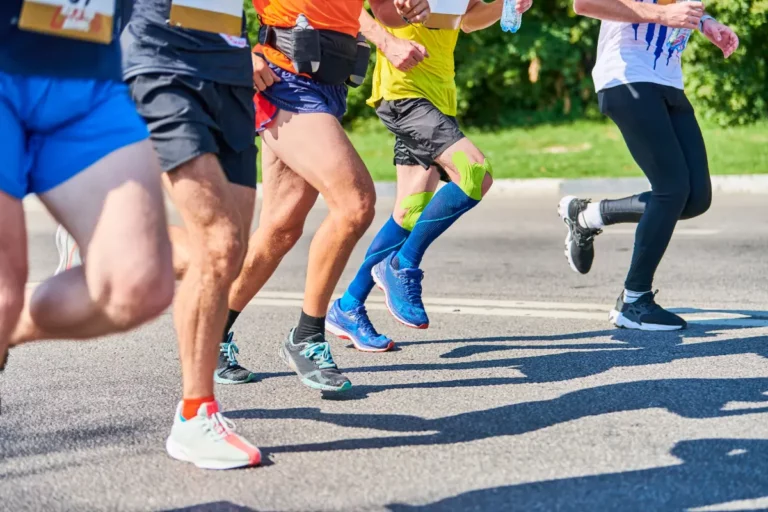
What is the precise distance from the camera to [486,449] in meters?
3.79

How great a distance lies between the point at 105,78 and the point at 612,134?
17972mm

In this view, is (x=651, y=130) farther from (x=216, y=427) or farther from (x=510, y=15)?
(x=216, y=427)

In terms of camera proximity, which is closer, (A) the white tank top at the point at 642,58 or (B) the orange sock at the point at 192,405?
(B) the orange sock at the point at 192,405

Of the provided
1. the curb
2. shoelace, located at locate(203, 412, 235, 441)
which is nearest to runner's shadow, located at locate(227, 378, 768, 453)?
shoelace, located at locate(203, 412, 235, 441)

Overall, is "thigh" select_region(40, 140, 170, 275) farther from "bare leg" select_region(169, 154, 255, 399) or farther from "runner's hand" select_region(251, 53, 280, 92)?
"runner's hand" select_region(251, 53, 280, 92)

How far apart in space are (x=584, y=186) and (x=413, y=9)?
9069 mm

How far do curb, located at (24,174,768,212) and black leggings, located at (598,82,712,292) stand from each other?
25.3 ft

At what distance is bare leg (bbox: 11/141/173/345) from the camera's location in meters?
2.91

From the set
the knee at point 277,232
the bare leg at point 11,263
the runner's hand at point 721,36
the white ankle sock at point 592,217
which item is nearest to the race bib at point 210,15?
the bare leg at point 11,263

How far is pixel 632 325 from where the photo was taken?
19.2ft

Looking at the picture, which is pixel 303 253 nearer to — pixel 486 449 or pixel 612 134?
pixel 486 449

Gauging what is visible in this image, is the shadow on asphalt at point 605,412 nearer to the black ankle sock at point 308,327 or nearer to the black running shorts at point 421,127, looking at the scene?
the black ankle sock at point 308,327

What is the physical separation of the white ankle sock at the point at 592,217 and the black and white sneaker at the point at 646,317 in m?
0.62

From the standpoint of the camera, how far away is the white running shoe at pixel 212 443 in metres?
3.57
